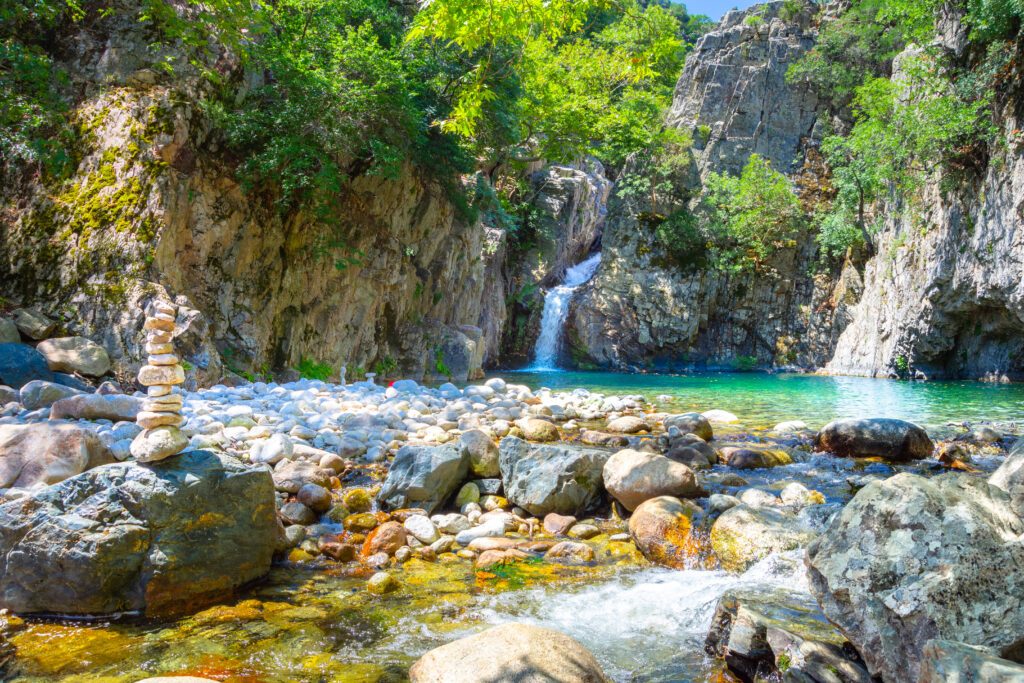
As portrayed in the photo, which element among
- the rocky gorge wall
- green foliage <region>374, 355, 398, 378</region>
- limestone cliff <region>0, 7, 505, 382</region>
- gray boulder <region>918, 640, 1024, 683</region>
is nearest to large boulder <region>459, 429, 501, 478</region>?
gray boulder <region>918, 640, 1024, 683</region>

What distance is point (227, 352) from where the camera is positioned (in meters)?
10.1

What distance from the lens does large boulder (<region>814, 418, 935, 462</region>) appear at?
6.82 metres

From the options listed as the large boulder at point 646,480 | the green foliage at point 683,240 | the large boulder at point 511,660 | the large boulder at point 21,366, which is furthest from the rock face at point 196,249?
the green foliage at point 683,240

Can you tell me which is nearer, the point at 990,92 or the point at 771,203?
the point at 990,92

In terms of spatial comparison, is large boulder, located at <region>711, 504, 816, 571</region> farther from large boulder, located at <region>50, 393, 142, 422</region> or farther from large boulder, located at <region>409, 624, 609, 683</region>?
large boulder, located at <region>50, 393, 142, 422</region>

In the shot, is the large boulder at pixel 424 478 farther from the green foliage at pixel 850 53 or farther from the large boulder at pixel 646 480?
the green foliage at pixel 850 53

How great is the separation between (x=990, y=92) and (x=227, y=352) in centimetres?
1932

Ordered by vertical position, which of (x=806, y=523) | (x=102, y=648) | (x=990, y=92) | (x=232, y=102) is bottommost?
(x=102, y=648)

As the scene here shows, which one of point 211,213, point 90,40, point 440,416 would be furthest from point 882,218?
point 90,40

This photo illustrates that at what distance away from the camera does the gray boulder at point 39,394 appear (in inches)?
249

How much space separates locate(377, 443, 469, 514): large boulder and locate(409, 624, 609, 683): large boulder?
7.45 ft

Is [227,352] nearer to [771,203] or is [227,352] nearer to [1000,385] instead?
[1000,385]

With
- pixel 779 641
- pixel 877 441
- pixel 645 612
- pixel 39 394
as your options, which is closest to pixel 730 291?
pixel 877 441

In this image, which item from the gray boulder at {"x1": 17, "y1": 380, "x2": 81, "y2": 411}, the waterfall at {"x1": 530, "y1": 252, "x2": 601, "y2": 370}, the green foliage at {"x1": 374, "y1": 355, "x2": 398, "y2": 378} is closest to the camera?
the gray boulder at {"x1": 17, "y1": 380, "x2": 81, "y2": 411}
